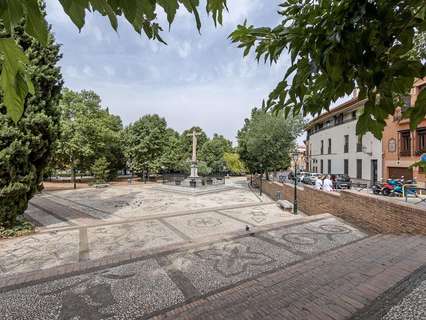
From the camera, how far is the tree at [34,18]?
81 centimetres

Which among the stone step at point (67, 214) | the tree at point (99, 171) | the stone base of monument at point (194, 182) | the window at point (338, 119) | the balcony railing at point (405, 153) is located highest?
the window at point (338, 119)

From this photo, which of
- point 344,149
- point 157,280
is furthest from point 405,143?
point 157,280

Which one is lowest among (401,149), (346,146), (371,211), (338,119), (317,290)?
(317,290)

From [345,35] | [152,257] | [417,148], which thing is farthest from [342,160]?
[345,35]

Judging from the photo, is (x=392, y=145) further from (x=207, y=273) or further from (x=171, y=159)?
(x=171, y=159)

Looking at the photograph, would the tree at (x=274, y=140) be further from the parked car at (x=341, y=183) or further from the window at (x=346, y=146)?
the window at (x=346, y=146)

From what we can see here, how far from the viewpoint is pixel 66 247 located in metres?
6.50

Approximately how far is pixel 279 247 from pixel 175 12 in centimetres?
620

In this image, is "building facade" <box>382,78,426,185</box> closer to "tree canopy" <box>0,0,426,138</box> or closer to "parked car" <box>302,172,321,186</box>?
"parked car" <box>302,172,321,186</box>

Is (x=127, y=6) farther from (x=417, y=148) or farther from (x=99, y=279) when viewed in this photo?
(x=417, y=148)

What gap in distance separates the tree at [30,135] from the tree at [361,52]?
7.87m

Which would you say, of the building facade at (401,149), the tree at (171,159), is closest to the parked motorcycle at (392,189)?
the building facade at (401,149)

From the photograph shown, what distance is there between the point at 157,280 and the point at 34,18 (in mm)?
4549

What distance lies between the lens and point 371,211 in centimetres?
766
